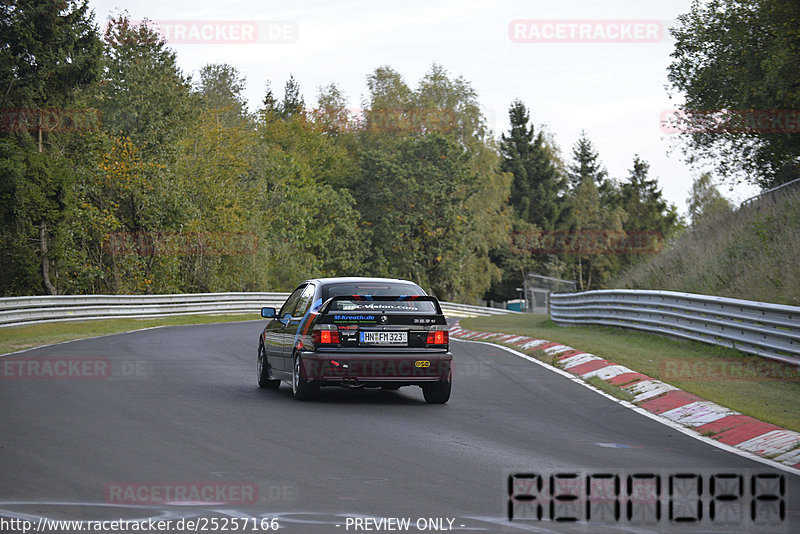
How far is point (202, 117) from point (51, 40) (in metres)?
21.8

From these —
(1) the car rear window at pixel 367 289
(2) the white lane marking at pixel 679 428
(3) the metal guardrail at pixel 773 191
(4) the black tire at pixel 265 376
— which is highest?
(3) the metal guardrail at pixel 773 191

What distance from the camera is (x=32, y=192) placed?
3669 cm

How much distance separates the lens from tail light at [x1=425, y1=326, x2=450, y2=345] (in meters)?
11.6

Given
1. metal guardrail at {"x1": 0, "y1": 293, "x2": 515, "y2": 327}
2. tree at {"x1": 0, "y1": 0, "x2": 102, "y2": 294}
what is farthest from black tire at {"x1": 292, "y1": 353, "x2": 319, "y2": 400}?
tree at {"x1": 0, "y1": 0, "x2": 102, "y2": 294}

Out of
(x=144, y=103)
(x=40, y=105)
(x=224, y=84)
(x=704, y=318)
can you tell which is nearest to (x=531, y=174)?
(x=224, y=84)

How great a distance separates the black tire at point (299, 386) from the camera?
1152 centimetres

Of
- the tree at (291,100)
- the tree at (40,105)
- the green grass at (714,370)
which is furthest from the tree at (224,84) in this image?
the green grass at (714,370)

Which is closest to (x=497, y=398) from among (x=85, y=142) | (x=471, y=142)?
(x=85, y=142)

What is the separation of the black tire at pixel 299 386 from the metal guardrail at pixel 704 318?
6.55 m

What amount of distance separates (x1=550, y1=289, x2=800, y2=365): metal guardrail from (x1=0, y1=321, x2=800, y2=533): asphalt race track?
3.00 metres

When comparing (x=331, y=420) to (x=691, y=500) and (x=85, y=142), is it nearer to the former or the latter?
(x=691, y=500)

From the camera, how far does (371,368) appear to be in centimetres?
1132

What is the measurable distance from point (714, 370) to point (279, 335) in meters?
6.56

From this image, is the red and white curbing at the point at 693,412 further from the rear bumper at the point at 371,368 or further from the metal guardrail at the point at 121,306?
the metal guardrail at the point at 121,306
